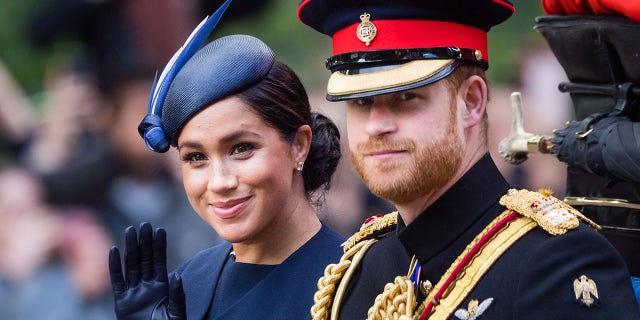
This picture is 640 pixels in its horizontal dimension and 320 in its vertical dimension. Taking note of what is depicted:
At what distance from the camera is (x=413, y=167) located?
271cm

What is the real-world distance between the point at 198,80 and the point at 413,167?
111 cm

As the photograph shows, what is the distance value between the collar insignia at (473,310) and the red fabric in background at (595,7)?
0.86m

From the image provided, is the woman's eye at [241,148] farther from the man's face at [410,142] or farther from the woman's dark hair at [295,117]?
the man's face at [410,142]

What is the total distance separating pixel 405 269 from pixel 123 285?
1191 millimetres

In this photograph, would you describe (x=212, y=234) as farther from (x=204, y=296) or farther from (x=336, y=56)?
(x=336, y=56)

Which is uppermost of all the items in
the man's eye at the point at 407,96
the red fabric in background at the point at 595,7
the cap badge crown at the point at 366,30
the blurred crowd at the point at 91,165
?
the cap badge crown at the point at 366,30

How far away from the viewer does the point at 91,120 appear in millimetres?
7027

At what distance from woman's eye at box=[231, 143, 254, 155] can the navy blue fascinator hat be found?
0.54ft

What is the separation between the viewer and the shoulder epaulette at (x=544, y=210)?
8.68 feet

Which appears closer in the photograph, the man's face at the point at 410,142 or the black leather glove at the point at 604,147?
the man's face at the point at 410,142

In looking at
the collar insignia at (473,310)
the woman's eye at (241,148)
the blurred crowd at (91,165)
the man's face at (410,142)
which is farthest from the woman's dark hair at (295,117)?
the blurred crowd at (91,165)

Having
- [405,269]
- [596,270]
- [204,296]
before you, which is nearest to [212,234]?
[204,296]

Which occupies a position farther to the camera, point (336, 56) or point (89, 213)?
point (89, 213)

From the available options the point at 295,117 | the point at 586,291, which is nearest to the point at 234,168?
the point at 295,117
